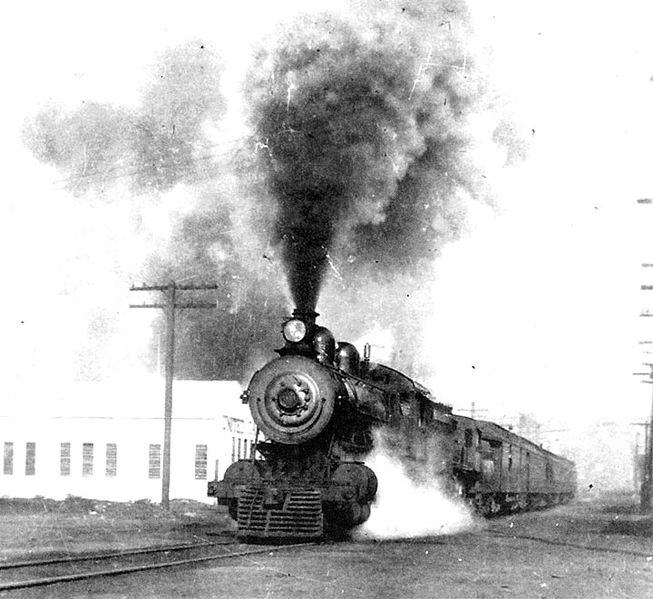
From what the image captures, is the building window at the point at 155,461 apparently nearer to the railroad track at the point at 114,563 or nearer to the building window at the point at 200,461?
the building window at the point at 200,461

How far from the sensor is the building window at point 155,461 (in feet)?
121

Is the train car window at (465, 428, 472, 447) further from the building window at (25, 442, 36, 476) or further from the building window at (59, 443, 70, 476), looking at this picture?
the building window at (25, 442, 36, 476)

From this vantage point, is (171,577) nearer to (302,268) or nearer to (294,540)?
(294,540)

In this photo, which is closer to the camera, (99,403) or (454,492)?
(454,492)

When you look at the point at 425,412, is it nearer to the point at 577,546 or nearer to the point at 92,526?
the point at 577,546

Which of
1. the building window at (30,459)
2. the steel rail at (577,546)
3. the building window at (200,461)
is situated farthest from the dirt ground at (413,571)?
the building window at (30,459)

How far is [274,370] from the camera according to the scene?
16672 mm

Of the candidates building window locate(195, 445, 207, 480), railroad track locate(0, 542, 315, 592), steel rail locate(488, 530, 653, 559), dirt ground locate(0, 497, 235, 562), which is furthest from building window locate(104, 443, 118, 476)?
railroad track locate(0, 542, 315, 592)

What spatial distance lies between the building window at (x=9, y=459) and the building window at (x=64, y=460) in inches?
88.0

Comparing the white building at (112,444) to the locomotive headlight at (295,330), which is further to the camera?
the white building at (112,444)

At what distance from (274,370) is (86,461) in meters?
23.0

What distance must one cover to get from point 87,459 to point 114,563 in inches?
1029

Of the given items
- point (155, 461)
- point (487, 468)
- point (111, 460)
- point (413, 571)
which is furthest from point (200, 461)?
point (413, 571)

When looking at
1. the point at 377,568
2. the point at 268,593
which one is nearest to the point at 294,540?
the point at 377,568
